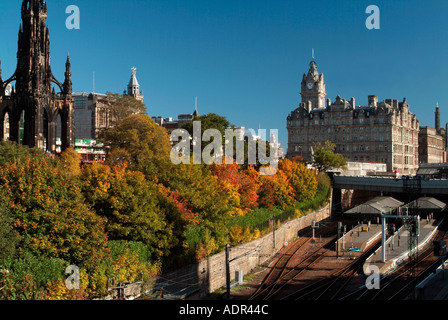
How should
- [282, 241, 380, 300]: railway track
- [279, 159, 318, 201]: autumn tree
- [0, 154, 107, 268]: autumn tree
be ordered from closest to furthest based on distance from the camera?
[0, 154, 107, 268]: autumn tree < [282, 241, 380, 300]: railway track < [279, 159, 318, 201]: autumn tree

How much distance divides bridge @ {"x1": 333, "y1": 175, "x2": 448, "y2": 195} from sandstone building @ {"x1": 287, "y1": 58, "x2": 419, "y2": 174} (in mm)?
42367

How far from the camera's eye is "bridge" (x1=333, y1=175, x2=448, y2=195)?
57.2 m

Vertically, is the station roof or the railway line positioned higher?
the station roof

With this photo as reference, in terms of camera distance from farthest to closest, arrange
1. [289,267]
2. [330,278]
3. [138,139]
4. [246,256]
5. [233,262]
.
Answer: [138,139] → [289,267] → [246,256] → [233,262] → [330,278]

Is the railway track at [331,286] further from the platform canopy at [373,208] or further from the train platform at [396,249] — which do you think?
the platform canopy at [373,208]

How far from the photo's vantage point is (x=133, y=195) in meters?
28.4

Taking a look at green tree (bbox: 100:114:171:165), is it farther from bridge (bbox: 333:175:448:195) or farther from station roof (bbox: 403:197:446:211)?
bridge (bbox: 333:175:448:195)

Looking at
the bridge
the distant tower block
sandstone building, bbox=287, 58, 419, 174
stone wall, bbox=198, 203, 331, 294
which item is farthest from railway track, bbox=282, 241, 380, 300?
the distant tower block

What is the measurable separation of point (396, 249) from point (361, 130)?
80.6 m

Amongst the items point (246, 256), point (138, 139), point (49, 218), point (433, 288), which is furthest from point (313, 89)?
point (49, 218)

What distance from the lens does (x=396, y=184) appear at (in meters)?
61.8

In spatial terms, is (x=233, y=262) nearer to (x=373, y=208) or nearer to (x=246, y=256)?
(x=246, y=256)
